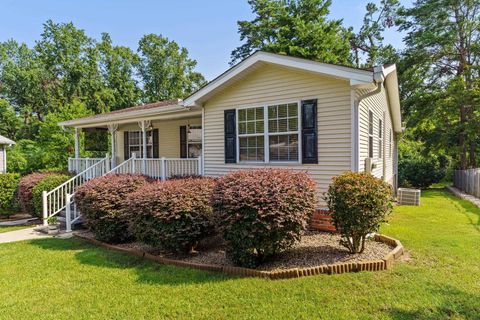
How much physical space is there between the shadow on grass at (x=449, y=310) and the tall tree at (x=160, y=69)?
113ft

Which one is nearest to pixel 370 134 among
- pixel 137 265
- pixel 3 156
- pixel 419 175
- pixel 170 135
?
pixel 137 265

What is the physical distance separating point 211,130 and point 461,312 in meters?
7.16

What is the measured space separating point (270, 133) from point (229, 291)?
453cm

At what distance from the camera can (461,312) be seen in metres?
3.56

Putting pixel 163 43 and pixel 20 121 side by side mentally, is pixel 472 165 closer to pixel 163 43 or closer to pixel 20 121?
pixel 163 43

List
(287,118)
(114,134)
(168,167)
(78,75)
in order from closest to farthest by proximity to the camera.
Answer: (287,118) → (168,167) → (114,134) → (78,75)

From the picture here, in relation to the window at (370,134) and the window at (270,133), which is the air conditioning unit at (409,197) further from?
the window at (270,133)

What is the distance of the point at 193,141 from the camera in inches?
484

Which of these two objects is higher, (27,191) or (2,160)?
(2,160)

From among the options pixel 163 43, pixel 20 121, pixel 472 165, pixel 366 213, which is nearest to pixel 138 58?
pixel 163 43

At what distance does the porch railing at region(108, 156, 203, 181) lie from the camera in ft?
31.9

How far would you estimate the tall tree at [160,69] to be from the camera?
35.7m

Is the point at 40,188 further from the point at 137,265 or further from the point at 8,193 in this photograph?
the point at 137,265

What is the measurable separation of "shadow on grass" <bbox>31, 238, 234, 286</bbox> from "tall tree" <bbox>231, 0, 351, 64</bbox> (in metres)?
20.4
